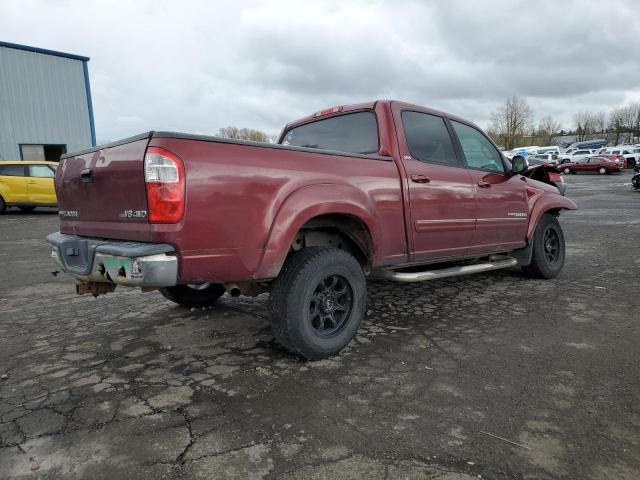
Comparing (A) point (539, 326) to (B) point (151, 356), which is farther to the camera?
(A) point (539, 326)

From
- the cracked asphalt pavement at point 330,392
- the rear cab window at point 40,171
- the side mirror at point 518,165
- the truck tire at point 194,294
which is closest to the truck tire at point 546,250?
the cracked asphalt pavement at point 330,392

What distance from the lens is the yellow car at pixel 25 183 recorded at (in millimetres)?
13391

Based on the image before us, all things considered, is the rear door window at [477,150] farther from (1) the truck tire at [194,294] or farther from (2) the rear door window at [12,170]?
(2) the rear door window at [12,170]

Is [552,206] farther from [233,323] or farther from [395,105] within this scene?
[233,323]

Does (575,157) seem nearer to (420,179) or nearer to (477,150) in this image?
(477,150)

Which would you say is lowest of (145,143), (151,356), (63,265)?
(151,356)

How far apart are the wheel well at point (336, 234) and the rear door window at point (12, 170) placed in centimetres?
1338

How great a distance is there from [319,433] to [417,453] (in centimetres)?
48

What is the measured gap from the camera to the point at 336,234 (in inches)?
140

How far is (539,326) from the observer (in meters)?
3.78

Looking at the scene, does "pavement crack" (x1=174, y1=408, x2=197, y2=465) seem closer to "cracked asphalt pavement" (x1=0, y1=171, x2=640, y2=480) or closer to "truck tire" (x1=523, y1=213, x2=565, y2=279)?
"cracked asphalt pavement" (x1=0, y1=171, x2=640, y2=480)

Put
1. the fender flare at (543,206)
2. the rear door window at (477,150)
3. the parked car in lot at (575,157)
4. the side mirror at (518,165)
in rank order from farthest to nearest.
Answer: the parked car in lot at (575,157), the fender flare at (543,206), the side mirror at (518,165), the rear door window at (477,150)

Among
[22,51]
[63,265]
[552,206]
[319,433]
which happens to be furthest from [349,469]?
[22,51]

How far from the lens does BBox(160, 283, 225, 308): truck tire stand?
420 centimetres
